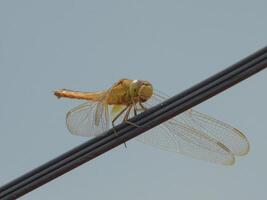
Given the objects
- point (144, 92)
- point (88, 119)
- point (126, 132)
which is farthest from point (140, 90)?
point (126, 132)

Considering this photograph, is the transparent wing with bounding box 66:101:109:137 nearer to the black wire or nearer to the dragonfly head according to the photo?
the dragonfly head

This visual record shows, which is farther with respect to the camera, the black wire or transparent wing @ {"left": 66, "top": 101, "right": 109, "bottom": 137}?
transparent wing @ {"left": 66, "top": 101, "right": 109, "bottom": 137}

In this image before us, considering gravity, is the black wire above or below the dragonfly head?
below

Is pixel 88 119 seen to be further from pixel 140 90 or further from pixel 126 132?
pixel 126 132

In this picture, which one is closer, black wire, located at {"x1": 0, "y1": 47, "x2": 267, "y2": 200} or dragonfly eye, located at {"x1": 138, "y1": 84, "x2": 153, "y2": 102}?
black wire, located at {"x1": 0, "y1": 47, "x2": 267, "y2": 200}

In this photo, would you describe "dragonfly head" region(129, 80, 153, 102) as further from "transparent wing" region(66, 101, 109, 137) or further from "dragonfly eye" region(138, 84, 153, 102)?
"transparent wing" region(66, 101, 109, 137)
